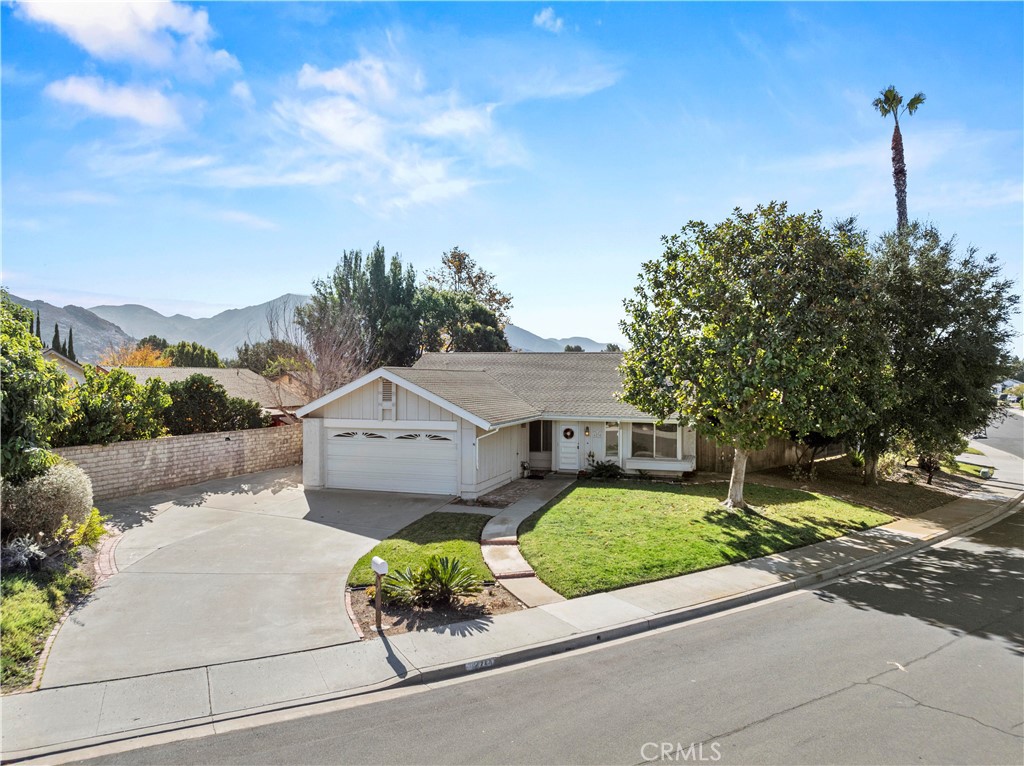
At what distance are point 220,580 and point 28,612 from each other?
2.58 m

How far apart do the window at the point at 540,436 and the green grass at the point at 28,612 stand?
1491cm

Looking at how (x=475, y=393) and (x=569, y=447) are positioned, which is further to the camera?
(x=569, y=447)

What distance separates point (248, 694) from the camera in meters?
6.17

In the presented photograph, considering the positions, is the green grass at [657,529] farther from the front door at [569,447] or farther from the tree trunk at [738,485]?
the front door at [569,447]

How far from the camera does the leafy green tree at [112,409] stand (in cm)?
1481

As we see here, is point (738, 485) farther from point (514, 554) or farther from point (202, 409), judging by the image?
point (202, 409)

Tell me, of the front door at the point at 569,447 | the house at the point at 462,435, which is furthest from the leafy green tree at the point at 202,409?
the front door at the point at 569,447

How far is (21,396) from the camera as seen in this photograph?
9180 millimetres

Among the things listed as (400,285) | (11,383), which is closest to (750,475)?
(11,383)

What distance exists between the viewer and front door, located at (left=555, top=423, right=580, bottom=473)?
2102 cm

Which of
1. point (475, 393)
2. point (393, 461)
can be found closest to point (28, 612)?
point (393, 461)

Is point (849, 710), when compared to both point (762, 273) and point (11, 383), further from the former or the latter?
point (11, 383)

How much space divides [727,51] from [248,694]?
13514 millimetres

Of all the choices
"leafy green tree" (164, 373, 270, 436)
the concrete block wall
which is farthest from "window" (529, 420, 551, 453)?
"leafy green tree" (164, 373, 270, 436)
